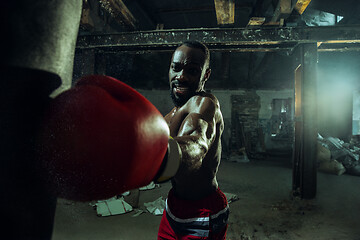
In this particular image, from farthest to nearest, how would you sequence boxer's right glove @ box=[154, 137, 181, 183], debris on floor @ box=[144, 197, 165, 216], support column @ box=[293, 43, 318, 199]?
support column @ box=[293, 43, 318, 199]
debris on floor @ box=[144, 197, 165, 216]
boxer's right glove @ box=[154, 137, 181, 183]

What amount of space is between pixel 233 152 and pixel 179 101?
7486 mm

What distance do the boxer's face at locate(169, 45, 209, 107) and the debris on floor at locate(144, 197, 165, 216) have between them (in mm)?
2255

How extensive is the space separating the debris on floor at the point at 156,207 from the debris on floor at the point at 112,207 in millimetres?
289

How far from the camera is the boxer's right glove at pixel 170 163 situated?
2.19ft

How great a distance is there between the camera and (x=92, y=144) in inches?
17.7

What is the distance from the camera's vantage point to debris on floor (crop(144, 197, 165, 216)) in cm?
302

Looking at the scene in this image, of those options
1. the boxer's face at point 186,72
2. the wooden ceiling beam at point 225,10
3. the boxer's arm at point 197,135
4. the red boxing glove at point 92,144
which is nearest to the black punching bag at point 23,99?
the red boxing glove at point 92,144

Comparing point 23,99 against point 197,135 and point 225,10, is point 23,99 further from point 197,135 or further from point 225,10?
point 225,10

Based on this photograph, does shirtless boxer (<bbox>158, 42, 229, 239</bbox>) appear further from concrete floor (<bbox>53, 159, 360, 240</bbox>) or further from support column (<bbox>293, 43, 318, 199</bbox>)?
support column (<bbox>293, 43, 318, 199</bbox>)

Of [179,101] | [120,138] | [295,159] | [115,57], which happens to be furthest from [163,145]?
[115,57]

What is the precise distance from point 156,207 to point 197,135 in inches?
106

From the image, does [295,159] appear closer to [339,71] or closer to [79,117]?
[79,117]

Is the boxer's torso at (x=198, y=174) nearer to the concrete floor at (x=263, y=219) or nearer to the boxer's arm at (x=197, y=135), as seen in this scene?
the boxer's arm at (x=197, y=135)

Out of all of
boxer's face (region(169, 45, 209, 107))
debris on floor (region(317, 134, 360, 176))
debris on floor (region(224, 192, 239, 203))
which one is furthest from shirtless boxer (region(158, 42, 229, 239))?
debris on floor (region(317, 134, 360, 176))
